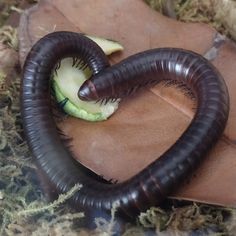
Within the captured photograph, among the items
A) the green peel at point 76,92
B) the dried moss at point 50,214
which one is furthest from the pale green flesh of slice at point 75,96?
the dried moss at point 50,214

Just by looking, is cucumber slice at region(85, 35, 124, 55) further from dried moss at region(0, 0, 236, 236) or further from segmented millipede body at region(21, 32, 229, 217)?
dried moss at region(0, 0, 236, 236)

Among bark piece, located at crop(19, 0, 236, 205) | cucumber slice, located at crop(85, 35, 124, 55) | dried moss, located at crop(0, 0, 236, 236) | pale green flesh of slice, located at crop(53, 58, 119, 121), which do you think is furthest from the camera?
cucumber slice, located at crop(85, 35, 124, 55)

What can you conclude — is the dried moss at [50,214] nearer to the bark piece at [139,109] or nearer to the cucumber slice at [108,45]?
the bark piece at [139,109]

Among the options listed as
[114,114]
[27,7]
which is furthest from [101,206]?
[27,7]

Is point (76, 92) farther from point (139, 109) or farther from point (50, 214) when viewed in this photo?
point (50, 214)

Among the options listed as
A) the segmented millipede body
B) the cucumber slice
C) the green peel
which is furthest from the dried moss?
the cucumber slice

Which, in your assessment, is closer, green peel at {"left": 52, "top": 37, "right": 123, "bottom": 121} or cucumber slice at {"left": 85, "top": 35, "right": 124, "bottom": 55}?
green peel at {"left": 52, "top": 37, "right": 123, "bottom": 121}

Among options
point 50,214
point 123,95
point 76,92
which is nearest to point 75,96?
point 76,92

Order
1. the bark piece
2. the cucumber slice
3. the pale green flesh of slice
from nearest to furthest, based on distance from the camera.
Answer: the bark piece, the pale green flesh of slice, the cucumber slice

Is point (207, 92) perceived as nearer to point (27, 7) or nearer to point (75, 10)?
point (75, 10)
